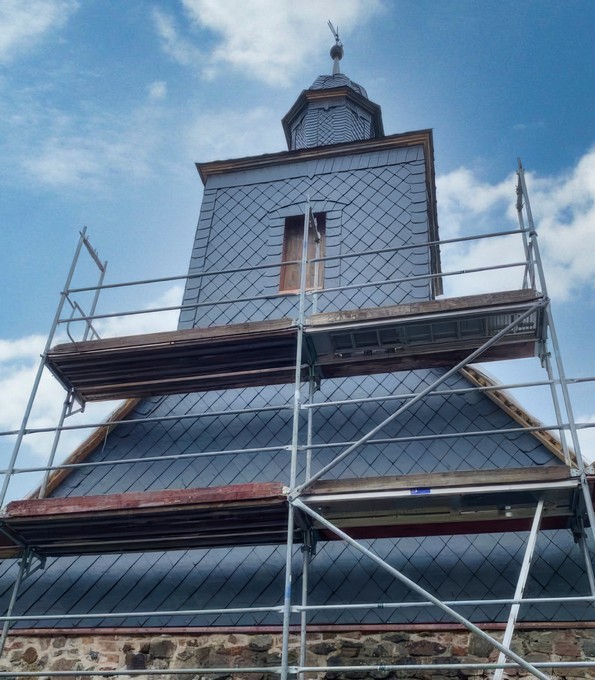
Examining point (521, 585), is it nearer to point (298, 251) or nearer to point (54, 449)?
point (54, 449)

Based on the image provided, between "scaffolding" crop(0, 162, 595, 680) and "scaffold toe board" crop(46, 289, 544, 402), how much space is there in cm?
2

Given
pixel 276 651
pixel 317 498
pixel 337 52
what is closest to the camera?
pixel 317 498

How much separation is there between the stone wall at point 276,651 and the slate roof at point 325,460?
0.62ft

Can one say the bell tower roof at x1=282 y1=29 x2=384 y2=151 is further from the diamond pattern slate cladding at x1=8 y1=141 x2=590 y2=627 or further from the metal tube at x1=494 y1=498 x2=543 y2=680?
the metal tube at x1=494 y1=498 x2=543 y2=680

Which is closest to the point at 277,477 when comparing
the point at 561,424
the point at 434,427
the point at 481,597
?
the point at 434,427

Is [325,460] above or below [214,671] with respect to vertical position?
above

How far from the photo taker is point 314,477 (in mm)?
6660

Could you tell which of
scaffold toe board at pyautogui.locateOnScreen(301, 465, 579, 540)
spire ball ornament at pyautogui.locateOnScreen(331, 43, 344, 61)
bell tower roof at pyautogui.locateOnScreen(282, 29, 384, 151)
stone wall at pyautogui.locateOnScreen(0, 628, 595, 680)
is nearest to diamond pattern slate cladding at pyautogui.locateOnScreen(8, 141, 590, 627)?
stone wall at pyautogui.locateOnScreen(0, 628, 595, 680)

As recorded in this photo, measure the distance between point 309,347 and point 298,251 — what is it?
12.9ft

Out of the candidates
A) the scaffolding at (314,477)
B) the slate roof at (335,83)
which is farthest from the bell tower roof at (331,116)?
the scaffolding at (314,477)

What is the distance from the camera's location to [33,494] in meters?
8.74

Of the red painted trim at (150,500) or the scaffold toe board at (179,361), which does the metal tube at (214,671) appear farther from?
the scaffold toe board at (179,361)

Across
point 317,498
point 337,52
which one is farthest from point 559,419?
point 337,52

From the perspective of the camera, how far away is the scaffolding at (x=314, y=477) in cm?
655
